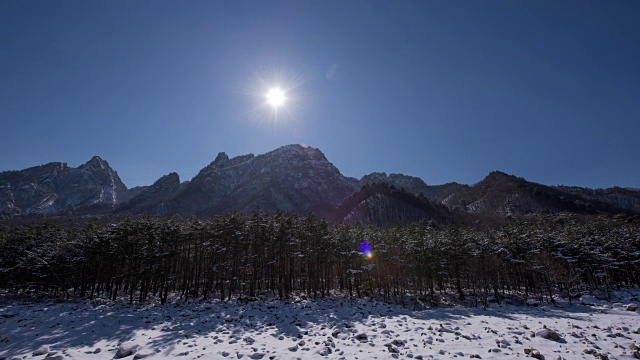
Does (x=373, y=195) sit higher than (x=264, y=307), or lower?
higher

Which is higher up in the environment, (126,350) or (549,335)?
(549,335)

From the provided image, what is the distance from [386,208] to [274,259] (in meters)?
122

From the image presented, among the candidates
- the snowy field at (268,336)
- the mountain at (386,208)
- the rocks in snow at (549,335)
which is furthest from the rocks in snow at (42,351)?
the mountain at (386,208)

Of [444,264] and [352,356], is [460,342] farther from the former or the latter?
[444,264]

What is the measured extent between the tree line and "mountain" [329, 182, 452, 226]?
301 feet

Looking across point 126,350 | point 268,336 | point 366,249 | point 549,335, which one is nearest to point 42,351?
point 126,350

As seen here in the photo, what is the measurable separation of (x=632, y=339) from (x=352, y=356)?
778 inches

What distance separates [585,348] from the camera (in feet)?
58.2

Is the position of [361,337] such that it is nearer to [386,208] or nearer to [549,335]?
[549,335]

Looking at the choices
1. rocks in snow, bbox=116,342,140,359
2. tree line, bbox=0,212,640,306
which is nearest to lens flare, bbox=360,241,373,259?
tree line, bbox=0,212,640,306

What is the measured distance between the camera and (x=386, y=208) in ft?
543

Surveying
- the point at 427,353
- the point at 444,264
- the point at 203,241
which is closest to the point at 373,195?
the point at 444,264

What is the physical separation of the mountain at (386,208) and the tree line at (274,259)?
9184 cm

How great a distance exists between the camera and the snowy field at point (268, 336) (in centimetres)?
1814
